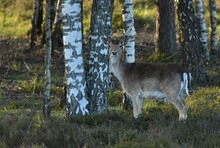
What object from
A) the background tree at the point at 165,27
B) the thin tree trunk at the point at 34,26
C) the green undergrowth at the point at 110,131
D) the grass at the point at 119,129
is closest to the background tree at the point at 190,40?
the grass at the point at 119,129

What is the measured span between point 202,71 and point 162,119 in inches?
338

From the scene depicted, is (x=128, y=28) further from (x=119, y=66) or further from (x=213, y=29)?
(x=213, y=29)

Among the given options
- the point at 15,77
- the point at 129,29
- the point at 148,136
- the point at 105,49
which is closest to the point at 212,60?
the point at 15,77

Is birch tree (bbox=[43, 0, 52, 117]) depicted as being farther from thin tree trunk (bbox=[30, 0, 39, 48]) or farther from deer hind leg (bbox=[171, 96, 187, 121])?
thin tree trunk (bbox=[30, 0, 39, 48])

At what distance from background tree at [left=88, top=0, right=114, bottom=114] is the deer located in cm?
20

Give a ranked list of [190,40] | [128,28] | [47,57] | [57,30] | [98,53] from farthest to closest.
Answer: [57,30], [190,40], [128,28], [47,57], [98,53]

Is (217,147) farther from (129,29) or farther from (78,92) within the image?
(129,29)

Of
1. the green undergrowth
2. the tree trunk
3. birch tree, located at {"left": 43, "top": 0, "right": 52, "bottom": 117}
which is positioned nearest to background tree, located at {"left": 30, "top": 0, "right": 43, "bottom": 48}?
the tree trunk

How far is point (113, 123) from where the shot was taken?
11656mm

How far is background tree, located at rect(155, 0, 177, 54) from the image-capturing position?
25.5 metres

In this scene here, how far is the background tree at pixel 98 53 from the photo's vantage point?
1298 cm

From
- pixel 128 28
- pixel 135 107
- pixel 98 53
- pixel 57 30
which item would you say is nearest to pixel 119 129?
pixel 98 53

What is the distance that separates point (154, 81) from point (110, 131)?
3.34 m

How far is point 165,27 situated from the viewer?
84.3ft
